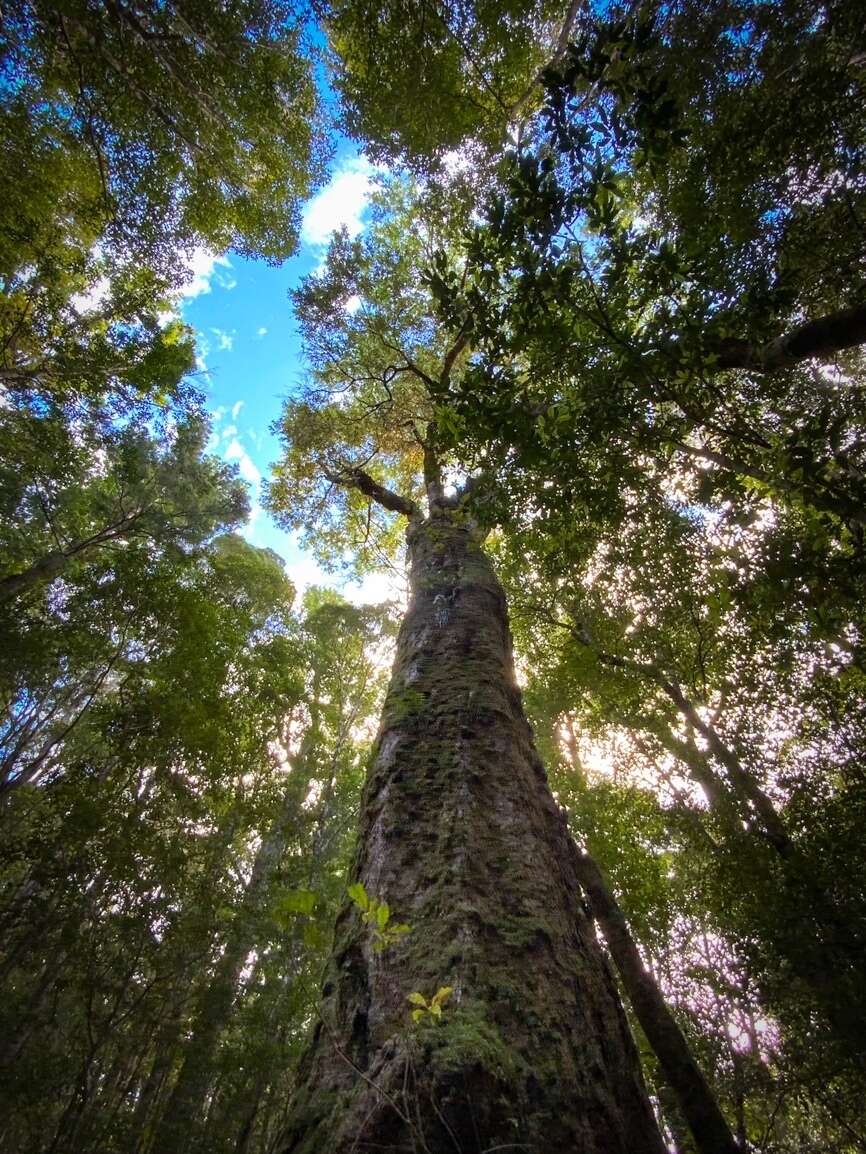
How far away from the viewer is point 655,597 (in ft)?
18.2

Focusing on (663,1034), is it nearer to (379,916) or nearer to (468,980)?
(468,980)

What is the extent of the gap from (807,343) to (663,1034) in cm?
517

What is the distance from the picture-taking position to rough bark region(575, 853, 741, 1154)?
3521mm

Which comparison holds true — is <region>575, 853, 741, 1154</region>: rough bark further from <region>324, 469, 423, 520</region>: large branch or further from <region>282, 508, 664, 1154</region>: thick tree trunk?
<region>324, 469, 423, 520</region>: large branch

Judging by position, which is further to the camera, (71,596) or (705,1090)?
(71,596)

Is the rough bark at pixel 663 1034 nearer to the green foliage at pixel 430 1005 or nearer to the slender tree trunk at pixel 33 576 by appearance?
the green foliage at pixel 430 1005

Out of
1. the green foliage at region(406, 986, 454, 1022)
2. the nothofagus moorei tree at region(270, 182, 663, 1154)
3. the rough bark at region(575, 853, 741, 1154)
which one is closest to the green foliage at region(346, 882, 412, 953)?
the nothofagus moorei tree at region(270, 182, 663, 1154)

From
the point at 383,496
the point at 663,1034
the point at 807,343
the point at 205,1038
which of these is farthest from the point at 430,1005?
the point at 205,1038

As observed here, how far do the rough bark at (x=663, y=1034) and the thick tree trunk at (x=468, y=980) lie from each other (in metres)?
1.61

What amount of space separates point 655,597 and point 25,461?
10.0 metres

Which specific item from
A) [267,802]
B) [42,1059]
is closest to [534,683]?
[267,802]

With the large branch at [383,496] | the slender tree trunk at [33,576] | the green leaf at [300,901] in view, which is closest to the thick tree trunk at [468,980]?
the green leaf at [300,901]

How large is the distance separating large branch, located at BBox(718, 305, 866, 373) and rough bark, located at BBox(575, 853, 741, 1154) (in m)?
3.20

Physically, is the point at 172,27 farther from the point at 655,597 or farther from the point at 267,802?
the point at 267,802
